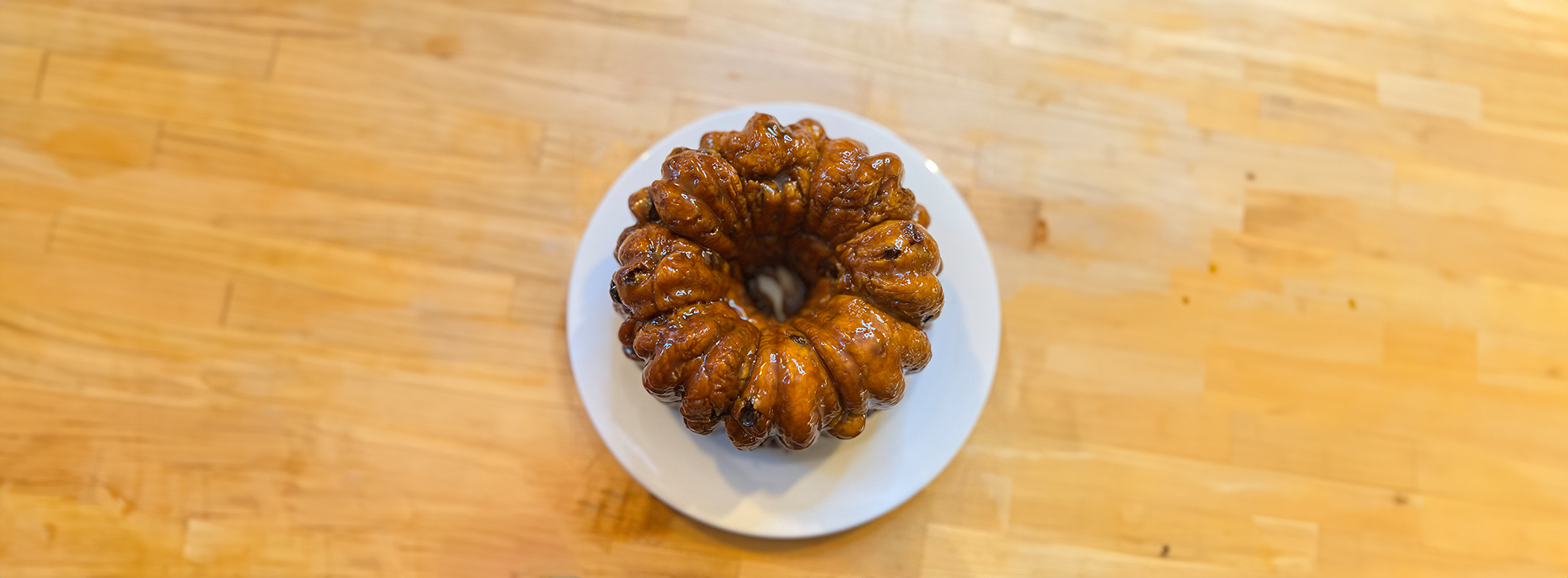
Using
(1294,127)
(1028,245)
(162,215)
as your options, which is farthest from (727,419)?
(1294,127)

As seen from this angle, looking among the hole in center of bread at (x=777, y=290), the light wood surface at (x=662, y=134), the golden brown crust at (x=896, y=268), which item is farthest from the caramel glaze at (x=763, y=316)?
the light wood surface at (x=662, y=134)

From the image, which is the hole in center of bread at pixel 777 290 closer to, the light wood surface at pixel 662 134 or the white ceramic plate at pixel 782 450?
the white ceramic plate at pixel 782 450

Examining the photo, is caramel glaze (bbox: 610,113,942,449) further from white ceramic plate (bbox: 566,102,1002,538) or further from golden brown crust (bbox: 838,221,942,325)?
white ceramic plate (bbox: 566,102,1002,538)

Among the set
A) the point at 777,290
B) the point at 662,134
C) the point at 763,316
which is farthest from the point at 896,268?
the point at 662,134

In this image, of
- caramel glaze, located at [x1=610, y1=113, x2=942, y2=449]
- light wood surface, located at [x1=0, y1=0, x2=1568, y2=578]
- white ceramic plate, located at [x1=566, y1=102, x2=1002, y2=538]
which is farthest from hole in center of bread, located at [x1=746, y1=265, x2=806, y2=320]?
light wood surface, located at [x1=0, y1=0, x2=1568, y2=578]

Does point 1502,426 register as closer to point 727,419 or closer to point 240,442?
point 727,419

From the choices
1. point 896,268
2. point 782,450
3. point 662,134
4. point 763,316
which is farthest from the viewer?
point 662,134

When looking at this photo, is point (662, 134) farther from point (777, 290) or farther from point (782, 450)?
point (782, 450)
